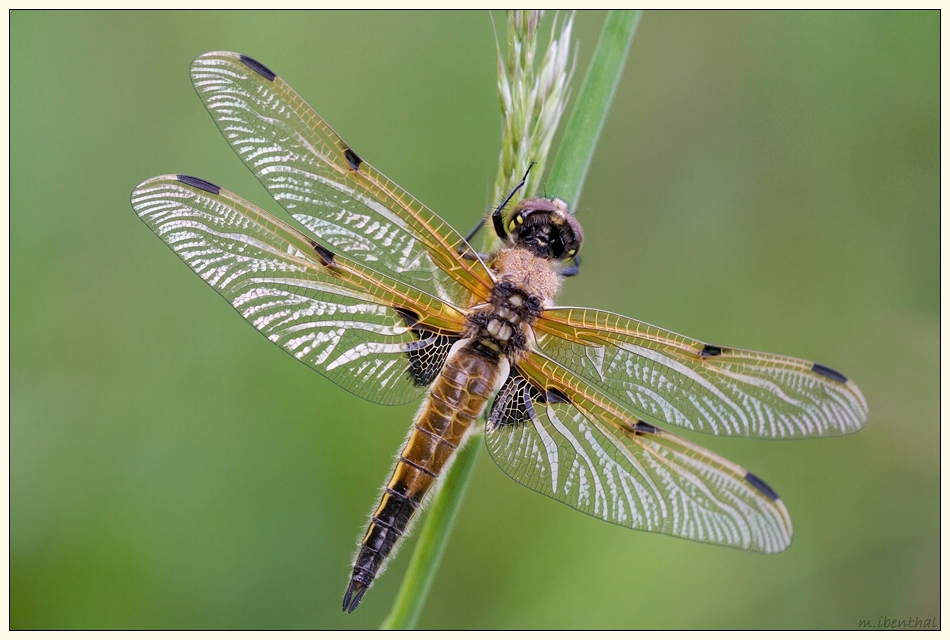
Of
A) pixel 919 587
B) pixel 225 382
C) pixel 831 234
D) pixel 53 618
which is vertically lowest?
pixel 53 618

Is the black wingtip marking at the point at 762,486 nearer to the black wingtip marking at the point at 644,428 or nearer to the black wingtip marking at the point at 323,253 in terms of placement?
the black wingtip marking at the point at 644,428

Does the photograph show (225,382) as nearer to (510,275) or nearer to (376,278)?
(376,278)

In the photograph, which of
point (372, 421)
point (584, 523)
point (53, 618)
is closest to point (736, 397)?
point (584, 523)

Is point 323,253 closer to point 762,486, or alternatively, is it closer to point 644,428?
point 644,428

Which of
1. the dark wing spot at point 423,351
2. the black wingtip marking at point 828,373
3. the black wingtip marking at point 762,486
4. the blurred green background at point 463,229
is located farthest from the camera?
the blurred green background at point 463,229

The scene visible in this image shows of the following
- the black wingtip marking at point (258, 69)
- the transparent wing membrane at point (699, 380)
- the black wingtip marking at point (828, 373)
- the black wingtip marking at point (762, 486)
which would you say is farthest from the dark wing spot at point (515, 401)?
the black wingtip marking at point (258, 69)
